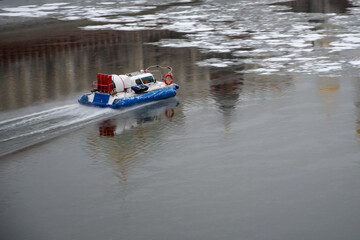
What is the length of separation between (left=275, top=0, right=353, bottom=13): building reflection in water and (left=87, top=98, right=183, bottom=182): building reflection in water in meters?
37.8

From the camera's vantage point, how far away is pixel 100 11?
7294 centimetres

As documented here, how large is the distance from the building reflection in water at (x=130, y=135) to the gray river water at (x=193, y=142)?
10 cm

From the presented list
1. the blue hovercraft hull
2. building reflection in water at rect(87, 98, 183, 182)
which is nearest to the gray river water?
building reflection in water at rect(87, 98, 183, 182)

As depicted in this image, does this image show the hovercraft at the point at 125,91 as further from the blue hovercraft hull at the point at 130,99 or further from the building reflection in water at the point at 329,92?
the building reflection in water at the point at 329,92

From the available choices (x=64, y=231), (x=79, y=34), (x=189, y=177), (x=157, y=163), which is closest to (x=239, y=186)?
(x=189, y=177)

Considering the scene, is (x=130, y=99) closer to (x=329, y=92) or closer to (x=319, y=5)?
(x=329, y=92)

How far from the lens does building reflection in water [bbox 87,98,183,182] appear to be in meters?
23.7

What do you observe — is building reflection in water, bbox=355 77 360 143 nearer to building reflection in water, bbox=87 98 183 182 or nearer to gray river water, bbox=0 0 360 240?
gray river water, bbox=0 0 360 240

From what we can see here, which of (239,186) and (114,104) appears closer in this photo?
(239,186)

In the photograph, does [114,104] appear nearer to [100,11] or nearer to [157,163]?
[157,163]

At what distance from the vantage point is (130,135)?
2648cm

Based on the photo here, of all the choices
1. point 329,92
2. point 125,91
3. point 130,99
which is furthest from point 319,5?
point 130,99

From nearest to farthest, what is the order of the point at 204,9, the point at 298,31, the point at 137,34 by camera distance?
1. the point at 298,31
2. the point at 137,34
3. the point at 204,9

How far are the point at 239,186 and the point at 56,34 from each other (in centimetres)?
3987
